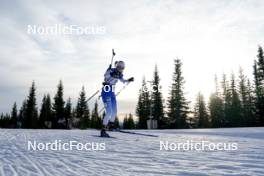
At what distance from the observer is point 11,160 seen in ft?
12.6

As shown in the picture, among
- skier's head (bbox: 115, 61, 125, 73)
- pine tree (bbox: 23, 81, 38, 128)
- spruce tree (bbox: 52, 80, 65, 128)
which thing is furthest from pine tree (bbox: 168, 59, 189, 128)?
skier's head (bbox: 115, 61, 125, 73)

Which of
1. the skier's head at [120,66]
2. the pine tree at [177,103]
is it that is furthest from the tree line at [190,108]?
the skier's head at [120,66]

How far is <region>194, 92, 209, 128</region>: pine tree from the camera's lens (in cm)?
6073

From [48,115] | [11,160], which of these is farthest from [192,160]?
[48,115]

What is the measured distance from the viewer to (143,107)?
55281 mm

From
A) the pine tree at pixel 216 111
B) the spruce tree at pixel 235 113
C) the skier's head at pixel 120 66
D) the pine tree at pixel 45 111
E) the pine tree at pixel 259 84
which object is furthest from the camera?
the pine tree at pixel 45 111

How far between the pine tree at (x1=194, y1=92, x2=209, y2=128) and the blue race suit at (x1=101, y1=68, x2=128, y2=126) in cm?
5384

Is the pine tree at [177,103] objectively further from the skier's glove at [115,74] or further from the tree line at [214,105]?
the skier's glove at [115,74]

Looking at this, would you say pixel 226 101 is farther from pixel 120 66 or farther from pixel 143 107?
pixel 120 66

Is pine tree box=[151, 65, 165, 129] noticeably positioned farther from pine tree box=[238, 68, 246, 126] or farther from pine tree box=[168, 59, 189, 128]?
pine tree box=[238, 68, 246, 126]

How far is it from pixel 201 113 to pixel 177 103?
17.2 meters

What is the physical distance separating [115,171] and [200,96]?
64.7 m

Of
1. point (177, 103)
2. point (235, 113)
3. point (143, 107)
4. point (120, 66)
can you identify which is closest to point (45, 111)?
point (143, 107)

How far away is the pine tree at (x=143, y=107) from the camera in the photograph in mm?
53847
